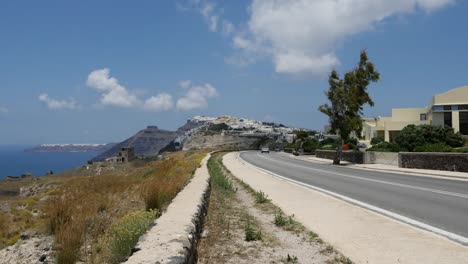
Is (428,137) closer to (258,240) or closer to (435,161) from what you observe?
(435,161)

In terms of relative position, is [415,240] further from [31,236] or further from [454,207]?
[31,236]

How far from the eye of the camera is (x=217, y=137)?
185125 mm

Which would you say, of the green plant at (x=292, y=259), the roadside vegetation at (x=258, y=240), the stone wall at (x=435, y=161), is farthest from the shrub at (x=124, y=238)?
the stone wall at (x=435, y=161)

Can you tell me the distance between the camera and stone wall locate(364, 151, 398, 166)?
1379 inches

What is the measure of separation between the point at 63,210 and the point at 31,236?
423 centimetres

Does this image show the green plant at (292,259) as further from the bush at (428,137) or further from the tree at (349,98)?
the bush at (428,137)

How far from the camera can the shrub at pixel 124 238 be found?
6930 mm

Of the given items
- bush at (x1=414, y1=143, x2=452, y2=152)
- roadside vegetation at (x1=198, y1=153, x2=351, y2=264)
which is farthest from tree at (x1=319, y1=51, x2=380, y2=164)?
roadside vegetation at (x1=198, y1=153, x2=351, y2=264)

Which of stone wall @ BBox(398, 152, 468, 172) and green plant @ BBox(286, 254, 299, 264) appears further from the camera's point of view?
stone wall @ BBox(398, 152, 468, 172)

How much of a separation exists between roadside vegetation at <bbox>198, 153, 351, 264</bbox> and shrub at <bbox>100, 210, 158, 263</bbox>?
3.30 ft

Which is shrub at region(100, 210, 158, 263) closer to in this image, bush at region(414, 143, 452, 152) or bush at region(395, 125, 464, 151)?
bush at region(414, 143, 452, 152)

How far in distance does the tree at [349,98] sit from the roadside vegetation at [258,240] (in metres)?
28.9

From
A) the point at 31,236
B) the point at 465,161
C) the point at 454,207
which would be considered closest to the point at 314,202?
the point at 454,207

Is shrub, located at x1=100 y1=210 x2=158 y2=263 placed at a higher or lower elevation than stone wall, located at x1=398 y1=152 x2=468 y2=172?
lower
